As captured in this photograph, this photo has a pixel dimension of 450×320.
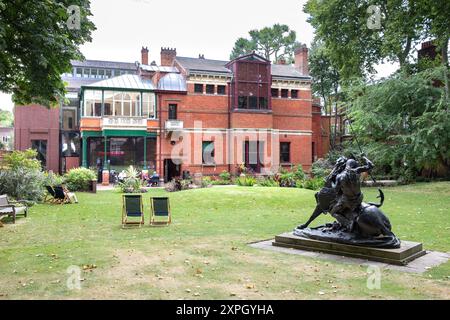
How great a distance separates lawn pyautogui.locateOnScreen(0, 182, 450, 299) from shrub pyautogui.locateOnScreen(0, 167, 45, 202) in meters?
3.99

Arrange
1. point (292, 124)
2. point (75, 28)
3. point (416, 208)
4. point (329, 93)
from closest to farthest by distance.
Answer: point (75, 28) < point (416, 208) < point (292, 124) < point (329, 93)

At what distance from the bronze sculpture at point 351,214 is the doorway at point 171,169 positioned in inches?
1154

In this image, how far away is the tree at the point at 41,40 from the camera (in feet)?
37.4

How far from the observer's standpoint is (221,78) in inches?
1532

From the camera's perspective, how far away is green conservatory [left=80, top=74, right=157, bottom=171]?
3578 centimetres

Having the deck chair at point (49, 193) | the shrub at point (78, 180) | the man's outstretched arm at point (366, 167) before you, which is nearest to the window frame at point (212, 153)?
the shrub at point (78, 180)

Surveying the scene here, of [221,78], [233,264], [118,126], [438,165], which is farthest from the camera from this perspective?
[221,78]

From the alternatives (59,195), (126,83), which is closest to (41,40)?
(59,195)

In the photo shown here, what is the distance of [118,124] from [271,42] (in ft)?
111

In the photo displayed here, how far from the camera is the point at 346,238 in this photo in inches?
329

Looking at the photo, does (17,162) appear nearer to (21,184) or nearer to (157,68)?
(21,184)

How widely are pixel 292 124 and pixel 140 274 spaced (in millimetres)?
36128
